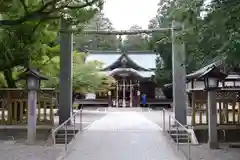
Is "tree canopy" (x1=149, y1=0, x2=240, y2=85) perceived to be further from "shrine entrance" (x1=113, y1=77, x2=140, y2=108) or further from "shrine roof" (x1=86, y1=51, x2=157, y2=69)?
"shrine roof" (x1=86, y1=51, x2=157, y2=69)

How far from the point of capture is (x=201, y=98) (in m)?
14.9

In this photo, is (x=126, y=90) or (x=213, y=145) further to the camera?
(x=126, y=90)

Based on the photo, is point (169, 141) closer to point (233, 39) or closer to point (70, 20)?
point (70, 20)

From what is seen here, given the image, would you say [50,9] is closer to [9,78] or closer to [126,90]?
[9,78]

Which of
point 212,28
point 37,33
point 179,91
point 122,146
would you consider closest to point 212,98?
point 122,146

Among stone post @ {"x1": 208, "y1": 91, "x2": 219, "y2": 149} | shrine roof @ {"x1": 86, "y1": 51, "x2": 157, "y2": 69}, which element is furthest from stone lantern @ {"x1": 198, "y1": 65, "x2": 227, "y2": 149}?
shrine roof @ {"x1": 86, "y1": 51, "x2": 157, "y2": 69}

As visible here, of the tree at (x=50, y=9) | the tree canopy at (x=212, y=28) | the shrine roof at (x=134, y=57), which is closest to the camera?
the tree canopy at (x=212, y=28)

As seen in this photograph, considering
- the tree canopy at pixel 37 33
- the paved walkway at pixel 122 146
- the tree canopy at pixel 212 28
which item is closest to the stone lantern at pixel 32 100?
the paved walkway at pixel 122 146

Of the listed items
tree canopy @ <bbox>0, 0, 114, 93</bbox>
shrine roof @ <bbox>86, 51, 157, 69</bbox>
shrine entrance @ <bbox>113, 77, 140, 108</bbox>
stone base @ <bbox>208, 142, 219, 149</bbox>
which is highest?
shrine roof @ <bbox>86, 51, 157, 69</bbox>

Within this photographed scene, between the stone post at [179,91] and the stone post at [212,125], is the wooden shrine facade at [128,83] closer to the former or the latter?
the stone post at [179,91]

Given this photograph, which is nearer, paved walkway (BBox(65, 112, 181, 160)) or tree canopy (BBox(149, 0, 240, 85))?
tree canopy (BBox(149, 0, 240, 85))

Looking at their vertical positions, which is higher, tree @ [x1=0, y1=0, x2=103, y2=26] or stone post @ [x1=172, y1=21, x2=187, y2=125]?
tree @ [x1=0, y1=0, x2=103, y2=26]

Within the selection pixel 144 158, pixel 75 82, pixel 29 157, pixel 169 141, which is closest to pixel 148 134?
pixel 169 141

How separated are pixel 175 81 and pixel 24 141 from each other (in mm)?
6805
